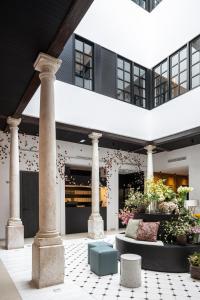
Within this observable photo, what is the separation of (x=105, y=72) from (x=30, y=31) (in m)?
6.01

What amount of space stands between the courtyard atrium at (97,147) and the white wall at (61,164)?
0.04m

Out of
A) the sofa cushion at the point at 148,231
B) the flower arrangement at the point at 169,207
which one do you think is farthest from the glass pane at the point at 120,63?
the sofa cushion at the point at 148,231

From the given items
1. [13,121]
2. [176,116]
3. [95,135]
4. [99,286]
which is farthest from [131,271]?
[176,116]

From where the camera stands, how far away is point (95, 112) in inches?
363

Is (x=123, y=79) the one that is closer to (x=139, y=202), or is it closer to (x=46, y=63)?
(x=139, y=202)

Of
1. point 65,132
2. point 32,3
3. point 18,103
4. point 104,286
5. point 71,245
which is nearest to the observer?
point 32,3

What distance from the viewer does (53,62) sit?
15.2 feet

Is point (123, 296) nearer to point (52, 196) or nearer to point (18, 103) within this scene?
point (52, 196)

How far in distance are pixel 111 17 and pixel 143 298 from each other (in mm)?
9042

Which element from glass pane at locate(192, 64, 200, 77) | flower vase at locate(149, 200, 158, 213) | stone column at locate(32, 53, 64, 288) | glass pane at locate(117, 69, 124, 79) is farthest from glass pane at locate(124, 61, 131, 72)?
stone column at locate(32, 53, 64, 288)

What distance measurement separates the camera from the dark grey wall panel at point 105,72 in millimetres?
9508

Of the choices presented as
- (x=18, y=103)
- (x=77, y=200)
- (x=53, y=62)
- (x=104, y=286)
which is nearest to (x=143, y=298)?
(x=104, y=286)

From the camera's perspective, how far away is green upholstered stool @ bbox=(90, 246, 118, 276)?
5.11 meters

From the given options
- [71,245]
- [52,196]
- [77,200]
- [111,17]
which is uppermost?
[111,17]
